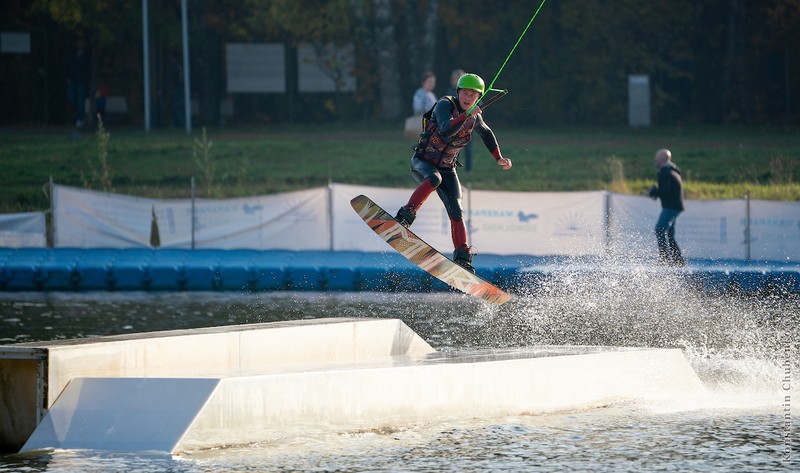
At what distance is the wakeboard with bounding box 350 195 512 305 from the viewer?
14711mm

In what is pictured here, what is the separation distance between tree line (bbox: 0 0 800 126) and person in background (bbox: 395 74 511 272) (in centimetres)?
2865

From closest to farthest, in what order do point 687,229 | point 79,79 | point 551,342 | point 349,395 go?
point 349,395 → point 551,342 → point 687,229 → point 79,79

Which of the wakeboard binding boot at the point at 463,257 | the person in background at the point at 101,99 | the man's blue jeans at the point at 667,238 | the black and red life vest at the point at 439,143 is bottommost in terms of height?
the man's blue jeans at the point at 667,238

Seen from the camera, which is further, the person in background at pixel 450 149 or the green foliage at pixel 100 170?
the green foliage at pixel 100 170

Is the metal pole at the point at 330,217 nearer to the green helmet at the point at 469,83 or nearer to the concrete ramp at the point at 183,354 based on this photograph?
the concrete ramp at the point at 183,354

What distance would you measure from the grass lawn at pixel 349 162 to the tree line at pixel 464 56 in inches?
181

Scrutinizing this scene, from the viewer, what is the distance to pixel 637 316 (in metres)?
19.6

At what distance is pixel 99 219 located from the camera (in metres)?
23.5

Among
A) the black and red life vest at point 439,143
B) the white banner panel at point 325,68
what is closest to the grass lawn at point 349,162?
the white banner panel at point 325,68

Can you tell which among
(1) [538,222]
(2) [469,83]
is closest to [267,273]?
(1) [538,222]

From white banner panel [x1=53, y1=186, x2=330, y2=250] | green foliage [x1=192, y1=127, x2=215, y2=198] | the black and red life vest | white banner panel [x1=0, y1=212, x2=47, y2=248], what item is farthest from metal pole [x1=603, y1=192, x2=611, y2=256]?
white banner panel [x1=0, y1=212, x2=47, y2=248]

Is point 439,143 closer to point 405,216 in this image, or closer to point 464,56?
point 405,216

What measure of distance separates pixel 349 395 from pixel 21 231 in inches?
Result: 497

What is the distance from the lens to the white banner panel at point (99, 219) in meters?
23.2
